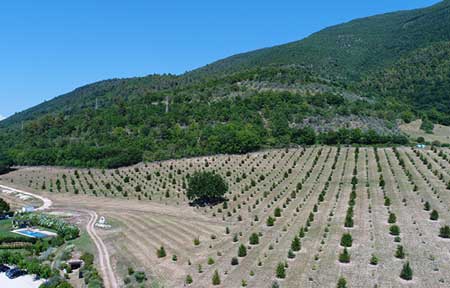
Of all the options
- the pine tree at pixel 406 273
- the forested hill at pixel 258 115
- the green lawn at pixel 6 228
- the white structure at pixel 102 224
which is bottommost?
the pine tree at pixel 406 273

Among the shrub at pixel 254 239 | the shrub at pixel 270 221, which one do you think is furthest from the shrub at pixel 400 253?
the shrub at pixel 270 221

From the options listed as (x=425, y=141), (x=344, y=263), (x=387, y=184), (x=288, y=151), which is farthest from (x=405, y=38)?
(x=344, y=263)

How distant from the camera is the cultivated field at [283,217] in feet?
100

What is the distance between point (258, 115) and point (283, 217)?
223 feet

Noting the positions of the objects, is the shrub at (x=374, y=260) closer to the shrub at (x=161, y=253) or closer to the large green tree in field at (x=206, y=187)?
the shrub at (x=161, y=253)

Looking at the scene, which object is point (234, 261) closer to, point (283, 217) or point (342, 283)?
point (342, 283)

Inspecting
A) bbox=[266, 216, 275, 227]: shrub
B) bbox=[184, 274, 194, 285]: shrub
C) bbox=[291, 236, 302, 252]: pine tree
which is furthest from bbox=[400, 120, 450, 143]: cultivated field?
bbox=[184, 274, 194, 285]: shrub

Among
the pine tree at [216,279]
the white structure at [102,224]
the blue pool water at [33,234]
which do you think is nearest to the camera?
the pine tree at [216,279]

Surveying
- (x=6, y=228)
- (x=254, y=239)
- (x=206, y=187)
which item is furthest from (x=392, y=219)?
(x=6, y=228)

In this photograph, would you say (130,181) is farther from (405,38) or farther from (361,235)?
(405,38)

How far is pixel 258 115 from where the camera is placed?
112062 millimetres

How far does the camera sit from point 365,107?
118438 millimetres

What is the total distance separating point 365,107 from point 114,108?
262ft

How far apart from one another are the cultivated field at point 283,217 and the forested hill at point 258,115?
386 inches
